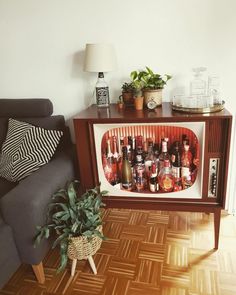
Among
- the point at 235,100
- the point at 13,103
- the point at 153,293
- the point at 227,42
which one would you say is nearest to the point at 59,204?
the point at 153,293

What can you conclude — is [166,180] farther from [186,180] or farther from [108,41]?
[108,41]

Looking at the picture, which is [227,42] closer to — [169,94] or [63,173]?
[169,94]

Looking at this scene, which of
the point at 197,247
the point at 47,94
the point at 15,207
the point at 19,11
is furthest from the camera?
the point at 47,94

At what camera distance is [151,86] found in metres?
1.56

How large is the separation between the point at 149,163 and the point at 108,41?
0.87 metres

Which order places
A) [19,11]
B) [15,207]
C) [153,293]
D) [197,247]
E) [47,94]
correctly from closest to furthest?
[15,207] → [153,293] → [197,247] → [19,11] → [47,94]

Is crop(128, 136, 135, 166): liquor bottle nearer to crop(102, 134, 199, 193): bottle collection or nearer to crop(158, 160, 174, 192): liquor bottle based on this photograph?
crop(102, 134, 199, 193): bottle collection

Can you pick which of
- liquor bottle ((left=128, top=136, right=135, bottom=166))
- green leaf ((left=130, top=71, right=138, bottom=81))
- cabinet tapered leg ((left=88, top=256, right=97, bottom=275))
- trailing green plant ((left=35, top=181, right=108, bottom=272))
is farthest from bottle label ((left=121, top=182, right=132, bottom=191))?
green leaf ((left=130, top=71, right=138, bottom=81))

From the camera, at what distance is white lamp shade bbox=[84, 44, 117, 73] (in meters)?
1.52

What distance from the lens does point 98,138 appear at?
1.47 m

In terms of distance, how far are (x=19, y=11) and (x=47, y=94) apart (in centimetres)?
59

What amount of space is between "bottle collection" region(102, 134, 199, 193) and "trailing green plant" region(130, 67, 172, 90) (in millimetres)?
332

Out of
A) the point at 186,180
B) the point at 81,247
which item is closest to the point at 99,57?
the point at 186,180

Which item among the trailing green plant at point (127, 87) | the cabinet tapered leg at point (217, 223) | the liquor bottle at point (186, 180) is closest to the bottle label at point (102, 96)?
the trailing green plant at point (127, 87)
